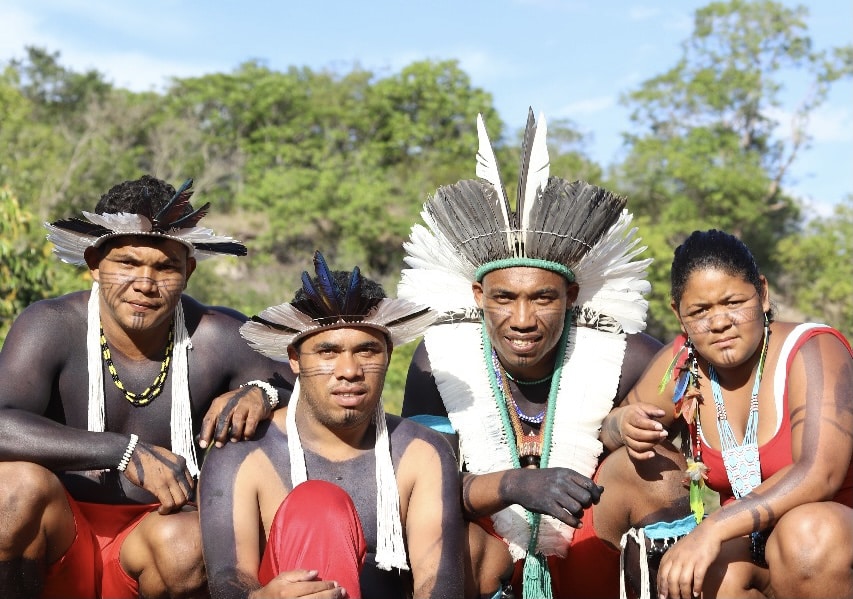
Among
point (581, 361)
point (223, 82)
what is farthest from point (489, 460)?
point (223, 82)

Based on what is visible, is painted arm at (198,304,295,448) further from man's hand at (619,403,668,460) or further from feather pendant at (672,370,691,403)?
feather pendant at (672,370,691,403)

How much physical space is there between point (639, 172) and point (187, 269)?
87.7 feet

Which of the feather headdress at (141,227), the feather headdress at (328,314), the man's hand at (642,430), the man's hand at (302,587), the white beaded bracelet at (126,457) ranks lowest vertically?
the man's hand at (302,587)

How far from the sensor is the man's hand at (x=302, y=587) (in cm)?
286

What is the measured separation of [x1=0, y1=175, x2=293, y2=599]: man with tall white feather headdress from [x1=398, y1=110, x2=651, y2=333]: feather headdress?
30.8 inches

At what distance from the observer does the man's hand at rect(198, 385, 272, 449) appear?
136 inches

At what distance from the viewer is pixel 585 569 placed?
405cm

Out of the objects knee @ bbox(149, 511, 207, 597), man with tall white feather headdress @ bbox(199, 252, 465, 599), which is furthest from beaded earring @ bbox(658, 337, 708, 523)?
knee @ bbox(149, 511, 207, 597)

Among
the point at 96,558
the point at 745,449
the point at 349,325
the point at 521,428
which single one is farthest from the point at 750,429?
the point at 96,558

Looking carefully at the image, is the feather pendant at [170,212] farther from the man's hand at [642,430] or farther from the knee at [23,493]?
the man's hand at [642,430]

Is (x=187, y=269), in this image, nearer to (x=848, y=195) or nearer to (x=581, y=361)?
(x=581, y=361)

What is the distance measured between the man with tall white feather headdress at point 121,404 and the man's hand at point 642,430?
1278 mm

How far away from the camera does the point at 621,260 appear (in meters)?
4.28

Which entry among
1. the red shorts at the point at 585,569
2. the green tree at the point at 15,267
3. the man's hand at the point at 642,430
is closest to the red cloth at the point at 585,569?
the red shorts at the point at 585,569
